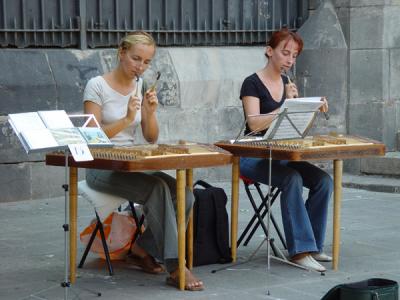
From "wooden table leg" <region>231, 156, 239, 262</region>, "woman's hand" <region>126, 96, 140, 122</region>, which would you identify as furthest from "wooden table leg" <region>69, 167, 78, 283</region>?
"wooden table leg" <region>231, 156, 239, 262</region>

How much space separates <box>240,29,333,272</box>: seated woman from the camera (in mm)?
6352

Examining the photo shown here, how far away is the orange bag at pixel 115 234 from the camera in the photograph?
6414mm

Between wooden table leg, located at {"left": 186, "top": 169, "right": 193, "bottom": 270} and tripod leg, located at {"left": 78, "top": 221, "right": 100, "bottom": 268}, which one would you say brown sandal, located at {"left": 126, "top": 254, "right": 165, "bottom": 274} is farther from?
tripod leg, located at {"left": 78, "top": 221, "right": 100, "bottom": 268}

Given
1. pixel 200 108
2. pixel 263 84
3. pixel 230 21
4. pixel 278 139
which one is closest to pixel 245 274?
pixel 278 139

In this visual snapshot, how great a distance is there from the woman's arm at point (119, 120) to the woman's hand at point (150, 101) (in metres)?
0.16

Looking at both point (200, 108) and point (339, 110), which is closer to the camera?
point (200, 108)

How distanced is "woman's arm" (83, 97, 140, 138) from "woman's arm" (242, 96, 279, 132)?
0.80 meters

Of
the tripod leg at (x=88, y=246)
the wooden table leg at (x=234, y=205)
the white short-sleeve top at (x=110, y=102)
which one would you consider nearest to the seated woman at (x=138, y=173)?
the white short-sleeve top at (x=110, y=102)

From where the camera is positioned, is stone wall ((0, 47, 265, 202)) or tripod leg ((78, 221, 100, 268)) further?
stone wall ((0, 47, 265, 202))

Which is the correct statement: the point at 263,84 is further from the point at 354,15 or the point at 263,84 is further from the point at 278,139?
the point at 354,15

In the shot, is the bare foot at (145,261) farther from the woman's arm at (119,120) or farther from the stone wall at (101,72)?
the stone wall at (101,72)

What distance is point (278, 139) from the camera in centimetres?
610

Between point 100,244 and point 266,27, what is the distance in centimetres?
524

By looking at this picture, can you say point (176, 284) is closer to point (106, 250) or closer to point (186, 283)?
point (186, 283)
